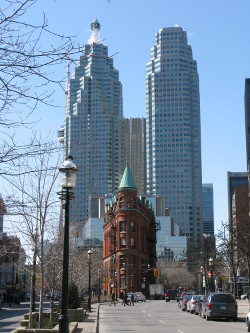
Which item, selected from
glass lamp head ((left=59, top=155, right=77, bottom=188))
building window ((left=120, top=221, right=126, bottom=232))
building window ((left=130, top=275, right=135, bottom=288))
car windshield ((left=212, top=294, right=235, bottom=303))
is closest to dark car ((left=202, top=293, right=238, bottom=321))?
car windshield ((left=212, top=294, right=235, bottom=303))

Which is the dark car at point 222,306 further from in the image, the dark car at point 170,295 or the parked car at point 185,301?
the dark car at point 170,295

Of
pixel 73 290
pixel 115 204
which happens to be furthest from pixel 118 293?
pixel 73 290

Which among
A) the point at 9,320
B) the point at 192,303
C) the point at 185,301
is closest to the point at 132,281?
the point at 185,301

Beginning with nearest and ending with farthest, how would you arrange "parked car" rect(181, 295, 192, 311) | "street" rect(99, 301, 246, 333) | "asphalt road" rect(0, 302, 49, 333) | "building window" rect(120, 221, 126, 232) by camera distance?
"street" rect(99, 301, 246, 333) → "asphalt road" rect(0, 302, 49, 333) → "parked car" rect(181, 295, 192, 311) → "building window" rect(120, 221, 126, 232)

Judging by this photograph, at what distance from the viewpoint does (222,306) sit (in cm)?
3266

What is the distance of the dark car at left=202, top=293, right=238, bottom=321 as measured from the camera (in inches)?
1277

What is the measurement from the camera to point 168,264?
17612cm

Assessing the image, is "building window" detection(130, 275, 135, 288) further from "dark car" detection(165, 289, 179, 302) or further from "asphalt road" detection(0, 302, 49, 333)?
"asphalt road" detection(0, 302, 49, 333)

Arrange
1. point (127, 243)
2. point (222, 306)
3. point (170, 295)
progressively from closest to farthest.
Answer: point (222, 306) < point (170, 295) < point (127, 243)

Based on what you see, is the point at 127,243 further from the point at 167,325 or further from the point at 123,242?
the point at 167,325

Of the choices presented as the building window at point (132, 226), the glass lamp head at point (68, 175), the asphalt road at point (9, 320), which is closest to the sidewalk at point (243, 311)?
the asphalt road at point (9, 320)

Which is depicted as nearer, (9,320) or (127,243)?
(9,320)

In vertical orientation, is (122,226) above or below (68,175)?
above

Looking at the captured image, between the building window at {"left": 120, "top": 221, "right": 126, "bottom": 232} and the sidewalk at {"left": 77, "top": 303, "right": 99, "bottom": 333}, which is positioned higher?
the building window at {"left": 120, "top": 221, "right": 126, "bottom": 232}
